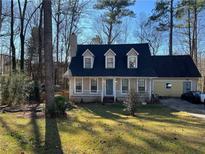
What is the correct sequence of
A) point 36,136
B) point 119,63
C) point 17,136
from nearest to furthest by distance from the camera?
point 17,136 < point 36,136 < point 119,63

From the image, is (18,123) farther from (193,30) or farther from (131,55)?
(193,30)

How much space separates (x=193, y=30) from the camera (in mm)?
43281

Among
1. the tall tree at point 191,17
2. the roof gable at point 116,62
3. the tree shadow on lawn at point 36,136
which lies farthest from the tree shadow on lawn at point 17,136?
the tall tree at point 191,17

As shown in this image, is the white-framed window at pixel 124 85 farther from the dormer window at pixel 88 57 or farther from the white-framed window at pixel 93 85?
the dormer window at pixel 88 57

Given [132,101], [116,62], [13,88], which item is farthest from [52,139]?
[116,62]

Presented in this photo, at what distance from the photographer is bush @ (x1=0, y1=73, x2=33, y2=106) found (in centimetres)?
2420

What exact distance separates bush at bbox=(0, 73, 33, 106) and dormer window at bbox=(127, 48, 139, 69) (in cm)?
1063

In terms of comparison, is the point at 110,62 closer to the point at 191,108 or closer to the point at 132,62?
the point at 132,62

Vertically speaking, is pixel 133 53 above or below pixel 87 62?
above

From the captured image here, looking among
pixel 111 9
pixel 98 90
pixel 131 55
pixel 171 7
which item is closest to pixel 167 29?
pixel 171 7

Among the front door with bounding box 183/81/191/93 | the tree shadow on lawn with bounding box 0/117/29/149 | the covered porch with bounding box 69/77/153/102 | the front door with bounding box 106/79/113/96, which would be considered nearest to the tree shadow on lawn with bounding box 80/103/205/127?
the tree shadow on lawn with bounding box 0/117/29/149

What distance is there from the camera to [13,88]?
79.7 ft

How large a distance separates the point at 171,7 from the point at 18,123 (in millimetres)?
31632

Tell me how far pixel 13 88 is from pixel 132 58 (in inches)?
475
